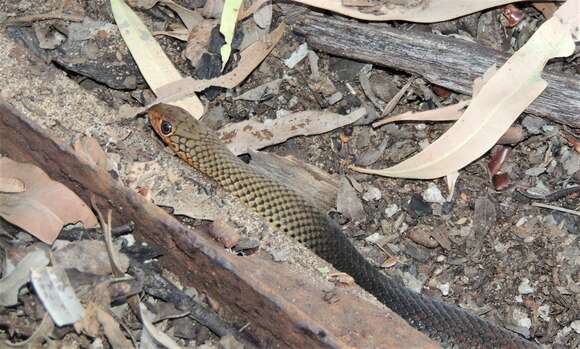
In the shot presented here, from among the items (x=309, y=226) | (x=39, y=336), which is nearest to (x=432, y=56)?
(x=309, y=226)

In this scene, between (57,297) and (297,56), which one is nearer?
(57,297)

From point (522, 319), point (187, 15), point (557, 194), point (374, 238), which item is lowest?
point (522, 319)

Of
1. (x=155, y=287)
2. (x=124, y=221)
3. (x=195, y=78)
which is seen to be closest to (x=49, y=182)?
(x=124, y=221)

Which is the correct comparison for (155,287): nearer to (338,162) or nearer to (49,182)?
(49,182)

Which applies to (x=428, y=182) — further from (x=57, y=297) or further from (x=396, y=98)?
(x=57, y=297)

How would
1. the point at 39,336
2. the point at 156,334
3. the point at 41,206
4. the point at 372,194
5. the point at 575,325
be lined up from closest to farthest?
the point at 39,336 → the point at 156,334 → the point at 41,206 → the point at 575,325 → the point at 372,194

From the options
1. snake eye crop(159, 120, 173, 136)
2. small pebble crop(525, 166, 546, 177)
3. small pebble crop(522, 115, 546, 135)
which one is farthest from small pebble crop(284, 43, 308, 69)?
small pebble crop(525, 166, 546, 177)

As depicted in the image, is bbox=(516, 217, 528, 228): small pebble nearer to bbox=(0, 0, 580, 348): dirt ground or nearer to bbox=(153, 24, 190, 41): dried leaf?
bbox=(0, 0, 580, 348): dirt ground
